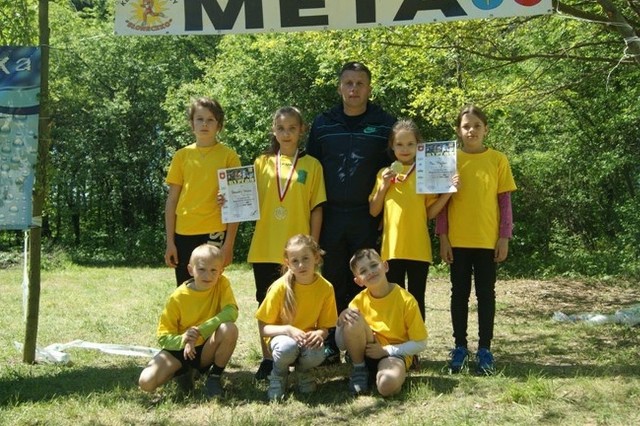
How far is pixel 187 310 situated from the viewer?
14.7 ft

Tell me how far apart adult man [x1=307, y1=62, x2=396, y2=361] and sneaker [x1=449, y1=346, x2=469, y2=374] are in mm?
812

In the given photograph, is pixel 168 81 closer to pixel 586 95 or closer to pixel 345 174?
pixel 586 95

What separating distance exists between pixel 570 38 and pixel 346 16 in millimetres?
6514

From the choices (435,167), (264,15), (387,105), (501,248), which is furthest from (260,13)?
(387,105)

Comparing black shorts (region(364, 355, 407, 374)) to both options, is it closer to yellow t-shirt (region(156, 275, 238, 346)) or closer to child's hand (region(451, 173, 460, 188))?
yellow t-shirt (region(156, 275, 238, 346))

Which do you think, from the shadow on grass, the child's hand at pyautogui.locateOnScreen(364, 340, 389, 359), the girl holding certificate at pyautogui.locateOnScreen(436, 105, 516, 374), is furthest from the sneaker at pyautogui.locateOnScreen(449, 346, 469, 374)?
the shadow on grass

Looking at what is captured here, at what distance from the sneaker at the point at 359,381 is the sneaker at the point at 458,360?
2.30 ft

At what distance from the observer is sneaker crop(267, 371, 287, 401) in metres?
4.30

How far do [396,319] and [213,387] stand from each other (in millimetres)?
1233

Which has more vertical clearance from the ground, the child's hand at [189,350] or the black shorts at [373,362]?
the child's hand at [189,350]

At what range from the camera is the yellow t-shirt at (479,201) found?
4.67m

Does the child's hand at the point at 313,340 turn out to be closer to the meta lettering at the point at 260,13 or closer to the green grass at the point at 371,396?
the green grass at the point at 371,396

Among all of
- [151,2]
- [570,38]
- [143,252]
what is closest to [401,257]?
[151,2]

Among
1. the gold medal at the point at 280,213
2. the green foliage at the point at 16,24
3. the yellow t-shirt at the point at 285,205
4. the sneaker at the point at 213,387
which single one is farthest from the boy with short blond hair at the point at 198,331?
the green foliage at the point at 16,24
